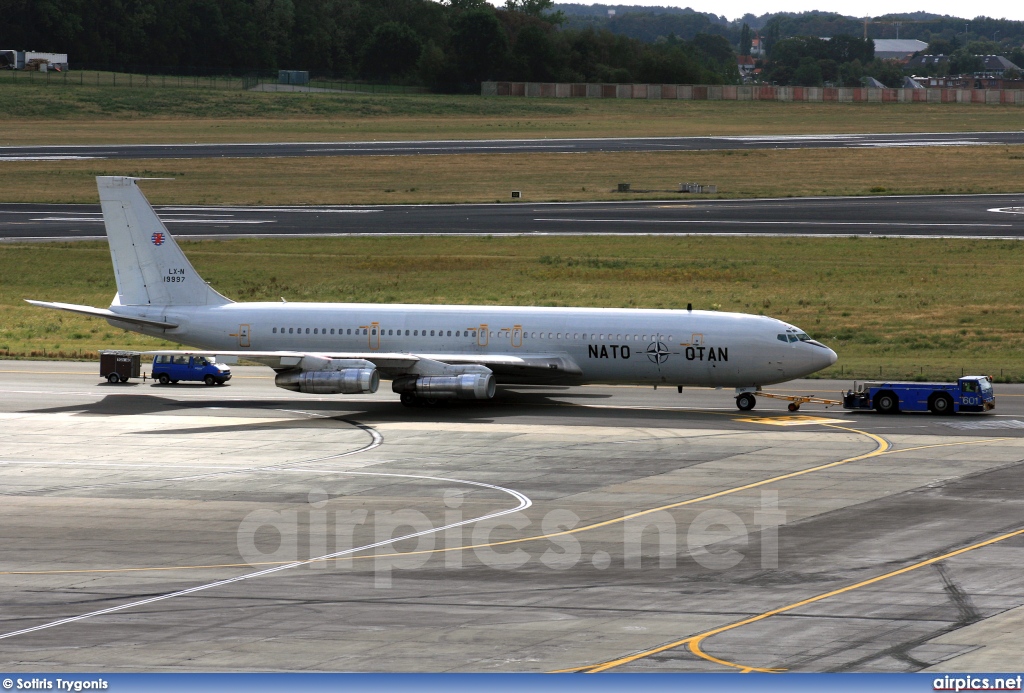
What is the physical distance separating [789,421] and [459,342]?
15.3 metres

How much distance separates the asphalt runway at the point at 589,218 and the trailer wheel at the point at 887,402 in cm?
5148

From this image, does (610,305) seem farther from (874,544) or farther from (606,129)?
(606,129)

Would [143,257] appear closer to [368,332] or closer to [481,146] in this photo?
[368,332]

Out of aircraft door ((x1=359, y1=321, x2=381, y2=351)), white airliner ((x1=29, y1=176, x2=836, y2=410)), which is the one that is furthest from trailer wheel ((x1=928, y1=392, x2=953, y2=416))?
aircraft door ((x1=359, y1=321, x2=381, y2=351))

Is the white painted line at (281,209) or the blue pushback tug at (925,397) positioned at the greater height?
the white painted line at (281,209)

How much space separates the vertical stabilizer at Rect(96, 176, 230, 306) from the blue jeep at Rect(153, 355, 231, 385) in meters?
3.67

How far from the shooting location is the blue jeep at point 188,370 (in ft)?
220

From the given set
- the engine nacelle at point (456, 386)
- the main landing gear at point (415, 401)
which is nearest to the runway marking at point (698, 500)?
→ the engine nacelle at point (456, 386)

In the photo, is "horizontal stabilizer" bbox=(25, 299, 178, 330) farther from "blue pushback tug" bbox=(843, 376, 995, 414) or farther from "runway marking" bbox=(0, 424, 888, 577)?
"runway marking" bbox=(0, 424, 888, 577)

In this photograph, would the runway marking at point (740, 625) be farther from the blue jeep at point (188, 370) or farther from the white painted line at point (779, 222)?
the white painted line at point (779, 222)

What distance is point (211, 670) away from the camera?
79.3 feet

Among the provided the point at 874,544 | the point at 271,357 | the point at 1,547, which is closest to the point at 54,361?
the point at 271,357

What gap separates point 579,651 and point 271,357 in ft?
115

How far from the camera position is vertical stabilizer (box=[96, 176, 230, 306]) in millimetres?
64438
